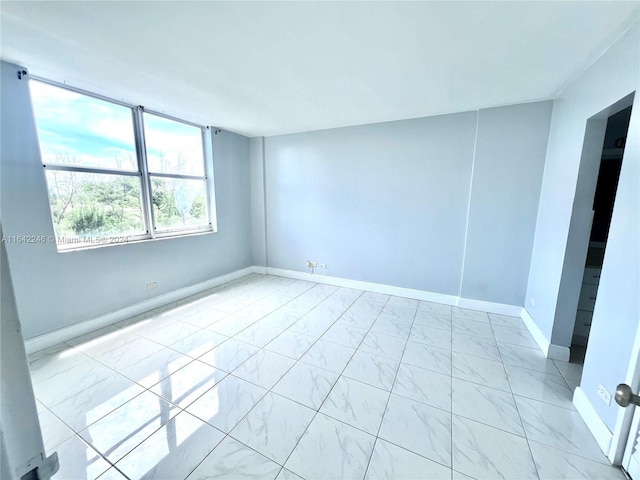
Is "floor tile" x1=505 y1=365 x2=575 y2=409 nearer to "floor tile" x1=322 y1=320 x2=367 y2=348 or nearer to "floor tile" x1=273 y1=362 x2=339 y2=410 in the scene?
"floor tile" x1=322 y1=320 x2=367 y2=348

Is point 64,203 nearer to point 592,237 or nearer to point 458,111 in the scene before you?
point 458,111

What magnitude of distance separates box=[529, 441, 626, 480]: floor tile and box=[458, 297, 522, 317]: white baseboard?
1817mm

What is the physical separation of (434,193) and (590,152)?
4.64ft

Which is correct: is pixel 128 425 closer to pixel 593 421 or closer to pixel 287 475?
pixel 287 475

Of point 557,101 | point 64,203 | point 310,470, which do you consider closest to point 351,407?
point 310,470

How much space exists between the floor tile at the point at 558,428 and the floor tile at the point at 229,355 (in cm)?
204

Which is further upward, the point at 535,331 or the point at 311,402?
the point at 535,331

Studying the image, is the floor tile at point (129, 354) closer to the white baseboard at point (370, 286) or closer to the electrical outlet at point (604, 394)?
the white baseboard at point (370, 286)

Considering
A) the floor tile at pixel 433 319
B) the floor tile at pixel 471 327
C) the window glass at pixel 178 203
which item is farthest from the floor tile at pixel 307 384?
the window glass at pixel 178 203

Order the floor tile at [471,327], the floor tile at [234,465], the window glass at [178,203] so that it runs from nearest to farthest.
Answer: the floor tile at [234,465] < the floor tile at [471,327] < the window glass at [178,203]

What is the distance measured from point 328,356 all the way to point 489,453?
1.21 metres

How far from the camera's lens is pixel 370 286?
3744 millimetres

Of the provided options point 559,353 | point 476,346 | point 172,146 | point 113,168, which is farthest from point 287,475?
point 172,146

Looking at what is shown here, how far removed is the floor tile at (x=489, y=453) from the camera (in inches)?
50.8
